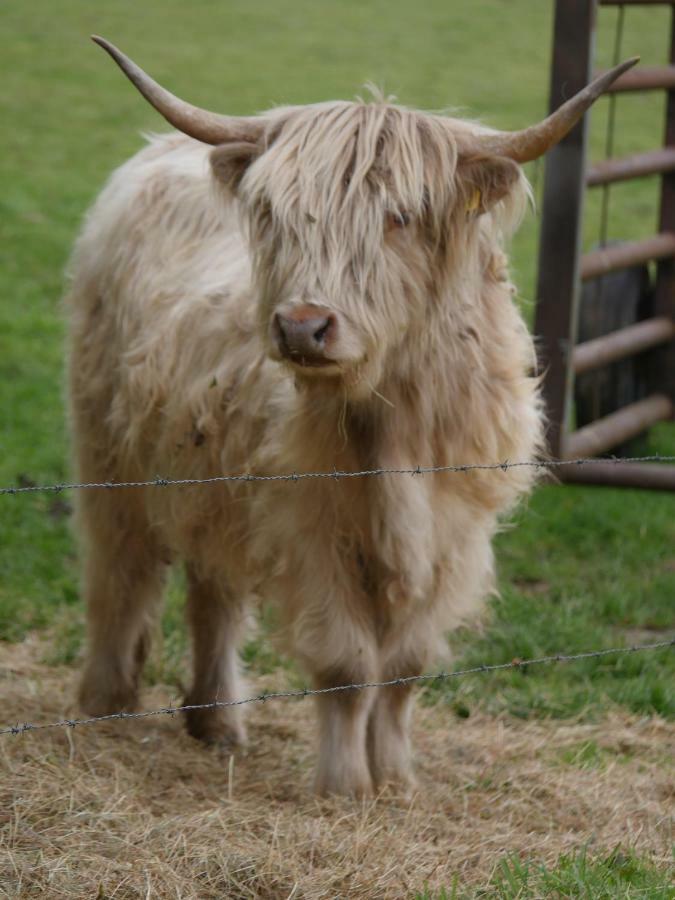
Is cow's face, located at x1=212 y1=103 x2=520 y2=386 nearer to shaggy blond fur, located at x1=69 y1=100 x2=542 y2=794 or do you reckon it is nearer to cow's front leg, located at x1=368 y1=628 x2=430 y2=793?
shaggy blond fur, located at x1=69 y1=100 x2=542 y2=794

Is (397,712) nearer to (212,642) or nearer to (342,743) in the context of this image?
(342,743)

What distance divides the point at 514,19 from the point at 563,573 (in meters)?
16.7

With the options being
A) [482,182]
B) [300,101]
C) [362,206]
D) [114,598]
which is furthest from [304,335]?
[300,101]

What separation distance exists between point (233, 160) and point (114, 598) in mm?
1741

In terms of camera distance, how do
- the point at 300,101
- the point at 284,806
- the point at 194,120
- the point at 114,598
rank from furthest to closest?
the point at 300,101
the point at 114,598
the point at 284,806
the point at 194,120

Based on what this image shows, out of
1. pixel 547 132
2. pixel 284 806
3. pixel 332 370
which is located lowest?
pixel 284 806

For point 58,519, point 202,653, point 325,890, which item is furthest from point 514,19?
point 325,890

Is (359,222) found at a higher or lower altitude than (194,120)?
lower

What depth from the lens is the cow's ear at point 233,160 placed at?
11.6 ft

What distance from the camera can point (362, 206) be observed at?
10.8 feet

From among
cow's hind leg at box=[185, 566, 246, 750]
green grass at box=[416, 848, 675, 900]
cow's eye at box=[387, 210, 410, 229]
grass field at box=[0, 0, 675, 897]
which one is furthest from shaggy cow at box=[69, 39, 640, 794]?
green grass at box=[416, 848, 675, 900]

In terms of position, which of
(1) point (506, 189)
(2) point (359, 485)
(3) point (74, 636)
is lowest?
(3) point (74, 636)

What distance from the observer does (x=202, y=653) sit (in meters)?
4.78

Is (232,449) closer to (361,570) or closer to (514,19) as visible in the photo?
(361,570)
